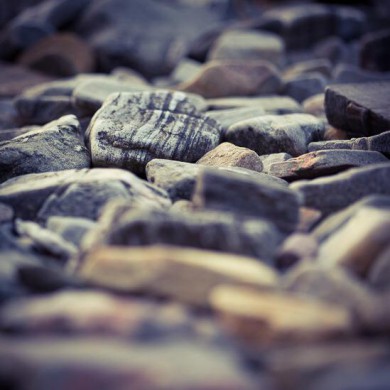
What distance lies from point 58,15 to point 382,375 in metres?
8.20

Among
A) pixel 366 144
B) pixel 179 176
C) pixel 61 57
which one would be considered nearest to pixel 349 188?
pixel 179 176

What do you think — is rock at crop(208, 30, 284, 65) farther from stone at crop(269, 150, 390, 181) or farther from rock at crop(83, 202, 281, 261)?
rock at crop(83, 202, 281, 261)

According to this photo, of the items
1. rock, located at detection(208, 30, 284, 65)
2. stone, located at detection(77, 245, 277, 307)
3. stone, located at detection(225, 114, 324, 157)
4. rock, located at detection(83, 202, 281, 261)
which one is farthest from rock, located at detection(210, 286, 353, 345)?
rock, located at detection(208, 30, 284, 65)

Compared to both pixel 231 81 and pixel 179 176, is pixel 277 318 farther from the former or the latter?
pixel 231 81

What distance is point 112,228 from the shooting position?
173 cm

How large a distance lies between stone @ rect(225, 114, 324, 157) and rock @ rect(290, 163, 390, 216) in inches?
37.4

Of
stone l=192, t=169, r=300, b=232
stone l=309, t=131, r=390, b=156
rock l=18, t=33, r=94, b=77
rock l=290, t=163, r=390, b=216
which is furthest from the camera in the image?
rock l=18, t=33, r=94, b=77

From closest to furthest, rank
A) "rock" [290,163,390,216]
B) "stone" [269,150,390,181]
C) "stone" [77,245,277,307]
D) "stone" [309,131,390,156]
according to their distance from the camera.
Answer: "stone" [77,245,277,307] → "rock" [290,163,390,216] → "stone" [269,150,390,181] → "stone" [309,131,390,156]

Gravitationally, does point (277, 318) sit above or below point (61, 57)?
above

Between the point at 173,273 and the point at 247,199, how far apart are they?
55cm

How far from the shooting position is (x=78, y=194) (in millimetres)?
2141

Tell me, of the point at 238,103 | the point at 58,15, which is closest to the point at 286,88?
the point at 238,103

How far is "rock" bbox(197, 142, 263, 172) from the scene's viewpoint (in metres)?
2.71

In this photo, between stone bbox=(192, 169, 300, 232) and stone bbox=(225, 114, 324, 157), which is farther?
stone bbox=(225, 114, 324, 157)
